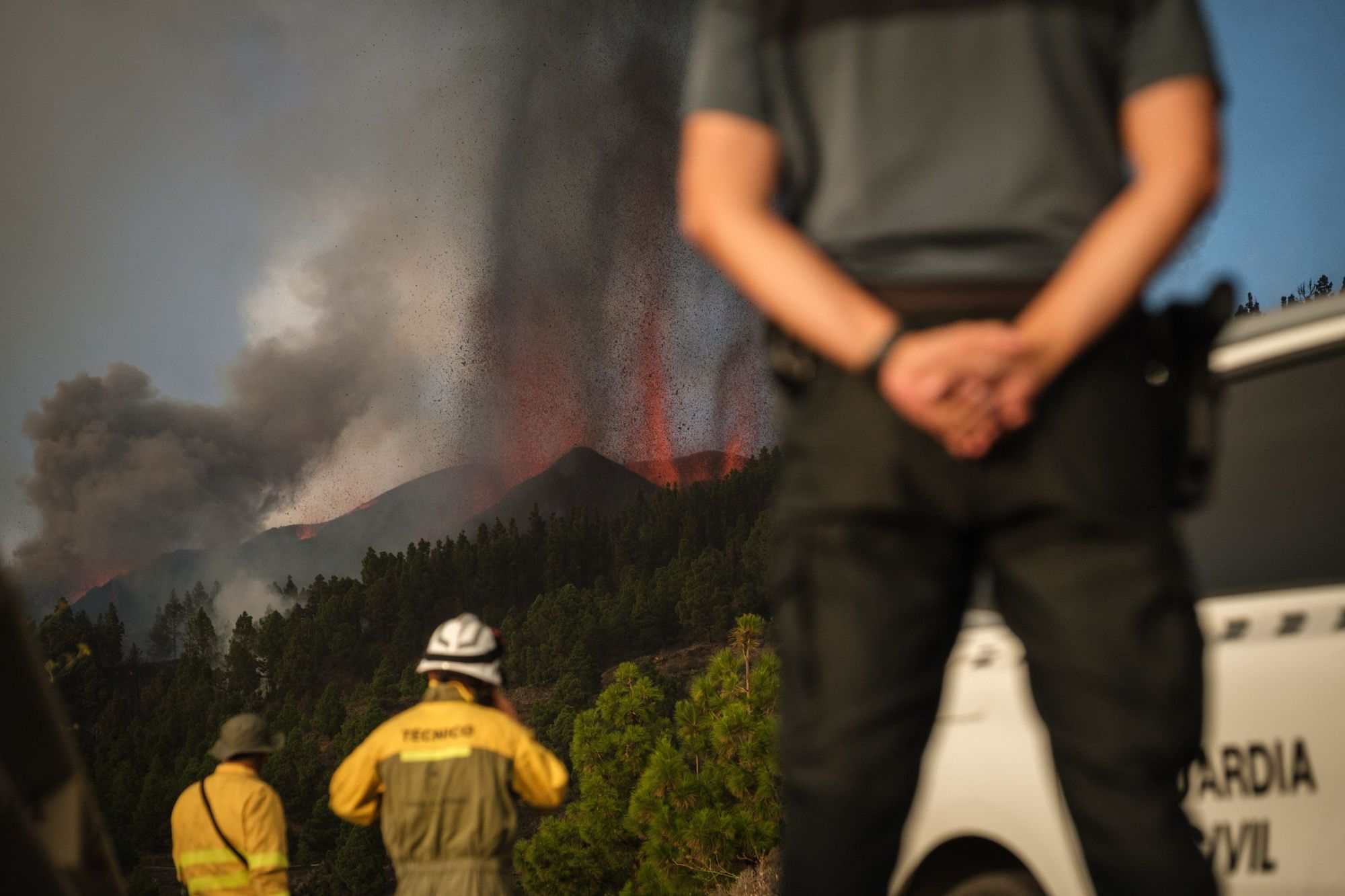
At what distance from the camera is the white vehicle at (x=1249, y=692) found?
6.05 ft

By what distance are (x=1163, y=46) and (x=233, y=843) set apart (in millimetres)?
4738

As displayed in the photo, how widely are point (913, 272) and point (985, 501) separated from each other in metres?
0.20

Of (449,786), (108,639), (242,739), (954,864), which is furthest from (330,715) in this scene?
(954,864)

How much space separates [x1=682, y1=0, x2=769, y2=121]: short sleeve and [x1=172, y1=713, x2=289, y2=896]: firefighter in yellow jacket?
14.3ft

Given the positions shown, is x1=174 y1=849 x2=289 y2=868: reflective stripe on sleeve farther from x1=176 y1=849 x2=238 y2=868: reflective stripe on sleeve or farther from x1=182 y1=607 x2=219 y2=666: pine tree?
x1=182 y1=607 x2=219 y2=666: pine tree

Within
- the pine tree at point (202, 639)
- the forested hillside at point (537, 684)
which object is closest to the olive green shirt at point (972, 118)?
the forested hillside at point (537, 684)

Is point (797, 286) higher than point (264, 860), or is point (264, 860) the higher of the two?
point (797, 286)

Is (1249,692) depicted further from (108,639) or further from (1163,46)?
(108,639)

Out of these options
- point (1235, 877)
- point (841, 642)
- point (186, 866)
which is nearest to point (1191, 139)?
point (841, 642)

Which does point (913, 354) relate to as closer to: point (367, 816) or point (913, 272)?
point (913, 272)

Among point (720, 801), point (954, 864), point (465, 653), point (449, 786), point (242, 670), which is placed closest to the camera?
point (954, 864)

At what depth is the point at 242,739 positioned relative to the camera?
17.6ft

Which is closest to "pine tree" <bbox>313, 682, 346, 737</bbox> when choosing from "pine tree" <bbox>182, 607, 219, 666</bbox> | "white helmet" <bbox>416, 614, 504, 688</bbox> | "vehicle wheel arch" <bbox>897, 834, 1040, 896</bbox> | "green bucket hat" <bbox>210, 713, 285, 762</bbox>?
"pine tree" <bbox>182, 607, 219, 666</bbox>

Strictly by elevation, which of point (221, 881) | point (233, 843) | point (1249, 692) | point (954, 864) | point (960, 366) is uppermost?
point (960, 366)
